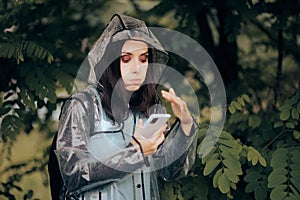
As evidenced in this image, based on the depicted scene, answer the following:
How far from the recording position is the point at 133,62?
2.20m

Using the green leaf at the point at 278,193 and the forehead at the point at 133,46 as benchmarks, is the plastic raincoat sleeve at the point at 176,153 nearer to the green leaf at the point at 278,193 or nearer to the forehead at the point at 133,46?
the forehead at the point at 133,46

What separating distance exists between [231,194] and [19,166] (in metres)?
1.57

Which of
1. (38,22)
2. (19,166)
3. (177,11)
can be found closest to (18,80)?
(38,22)

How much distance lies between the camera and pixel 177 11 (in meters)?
4.13

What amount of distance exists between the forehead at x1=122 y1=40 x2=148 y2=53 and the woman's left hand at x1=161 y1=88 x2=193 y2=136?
175mm

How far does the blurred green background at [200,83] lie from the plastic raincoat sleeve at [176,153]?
1.60ft

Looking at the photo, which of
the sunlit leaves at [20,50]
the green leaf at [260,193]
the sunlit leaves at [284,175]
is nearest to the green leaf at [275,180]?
the sunlit leaves at [284,175]

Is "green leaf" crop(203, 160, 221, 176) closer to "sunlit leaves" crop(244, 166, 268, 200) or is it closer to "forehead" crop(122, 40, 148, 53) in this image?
"sunlit leaves" crop(244, 166, 268, 200)

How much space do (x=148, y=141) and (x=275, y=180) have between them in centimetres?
100

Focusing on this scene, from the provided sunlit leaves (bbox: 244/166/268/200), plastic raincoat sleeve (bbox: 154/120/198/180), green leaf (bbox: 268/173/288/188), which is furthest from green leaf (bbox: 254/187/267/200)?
plastic raincoat sleeve (bbox: 154/120/198/180)

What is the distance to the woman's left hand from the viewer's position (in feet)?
6.87

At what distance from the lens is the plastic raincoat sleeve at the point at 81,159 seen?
81.7 inches

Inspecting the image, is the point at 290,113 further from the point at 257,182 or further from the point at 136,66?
the point at 136,66

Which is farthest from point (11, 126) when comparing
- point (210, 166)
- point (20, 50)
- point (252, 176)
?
point (252, 176)
